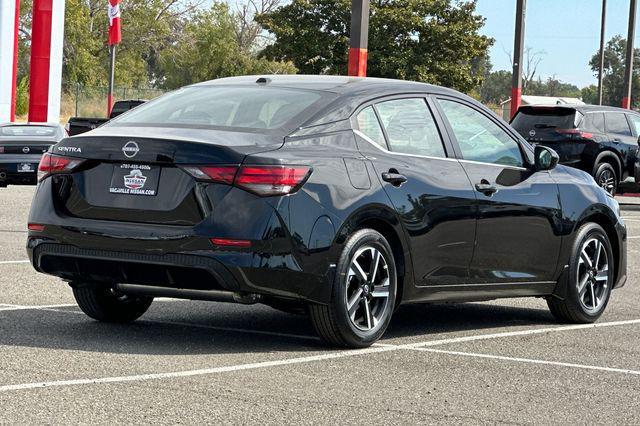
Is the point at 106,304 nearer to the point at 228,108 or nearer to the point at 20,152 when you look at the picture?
the point at 228,108

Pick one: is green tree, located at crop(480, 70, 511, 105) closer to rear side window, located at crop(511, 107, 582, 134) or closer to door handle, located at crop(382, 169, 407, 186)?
rear side window, located at crop(511, 107, 582, 134)

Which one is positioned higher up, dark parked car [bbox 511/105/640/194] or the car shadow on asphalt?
dark parked car [bbox 511/105/640/194]

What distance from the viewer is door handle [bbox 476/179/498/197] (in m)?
8.67

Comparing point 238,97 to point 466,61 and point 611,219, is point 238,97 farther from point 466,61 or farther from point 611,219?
point 466,61

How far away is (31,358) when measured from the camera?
7117 millimetres

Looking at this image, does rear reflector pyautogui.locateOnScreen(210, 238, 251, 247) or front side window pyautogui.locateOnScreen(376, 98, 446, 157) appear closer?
rear reflector pyautogui.locateOnScreen(210, 238, 251, 247)

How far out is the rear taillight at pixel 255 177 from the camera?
7.30m

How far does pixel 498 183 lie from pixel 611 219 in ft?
4.42

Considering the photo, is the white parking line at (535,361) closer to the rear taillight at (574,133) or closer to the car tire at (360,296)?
the car tire at (360,296)

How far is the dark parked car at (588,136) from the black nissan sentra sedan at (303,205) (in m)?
15.9

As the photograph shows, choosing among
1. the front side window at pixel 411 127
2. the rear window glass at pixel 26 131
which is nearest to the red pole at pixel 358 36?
the rear window glass at pixel 26 131

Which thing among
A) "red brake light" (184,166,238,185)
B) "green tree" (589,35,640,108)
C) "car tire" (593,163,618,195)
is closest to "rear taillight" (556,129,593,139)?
"car tire" (593,163,618,195)

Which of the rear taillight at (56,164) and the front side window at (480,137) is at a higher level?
the front side window at (480,137)

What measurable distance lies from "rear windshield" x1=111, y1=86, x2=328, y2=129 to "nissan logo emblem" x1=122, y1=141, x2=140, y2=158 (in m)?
0.45
